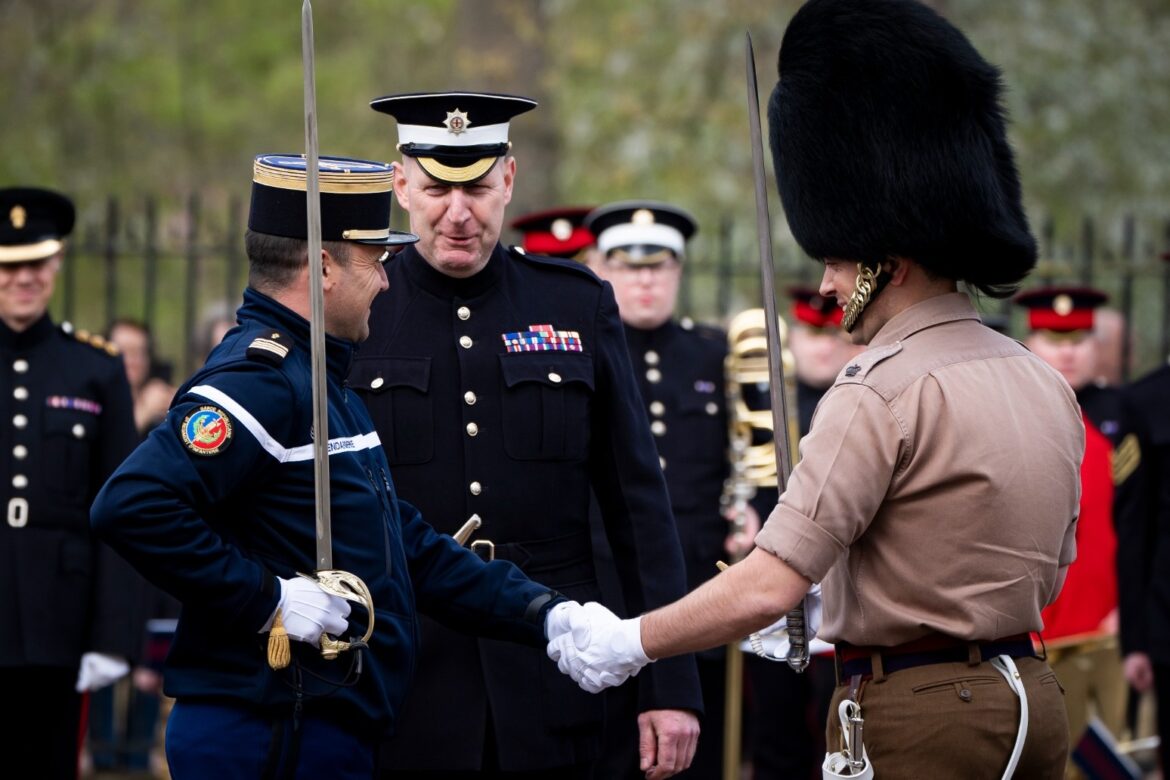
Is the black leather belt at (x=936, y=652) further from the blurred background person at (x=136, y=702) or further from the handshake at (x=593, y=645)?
the blurred background person at (x=136, y=702)

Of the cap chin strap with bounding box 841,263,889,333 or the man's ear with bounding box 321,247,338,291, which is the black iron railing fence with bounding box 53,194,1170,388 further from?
the man's ear with bounding box 321,247,338,291

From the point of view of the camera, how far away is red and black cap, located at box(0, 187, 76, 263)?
21.7 feet

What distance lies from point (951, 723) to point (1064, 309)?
5.22 meters

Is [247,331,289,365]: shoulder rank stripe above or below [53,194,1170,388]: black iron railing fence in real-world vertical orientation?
above

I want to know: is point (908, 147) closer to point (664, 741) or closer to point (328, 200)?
point (328, 200)

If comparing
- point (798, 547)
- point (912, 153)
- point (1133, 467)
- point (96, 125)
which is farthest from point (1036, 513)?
point (96, 125)

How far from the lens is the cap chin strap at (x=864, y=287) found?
12.4ft

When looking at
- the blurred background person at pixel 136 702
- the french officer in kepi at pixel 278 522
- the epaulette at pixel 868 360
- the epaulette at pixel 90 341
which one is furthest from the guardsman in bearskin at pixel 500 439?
the blurred background person at pixel 136 702

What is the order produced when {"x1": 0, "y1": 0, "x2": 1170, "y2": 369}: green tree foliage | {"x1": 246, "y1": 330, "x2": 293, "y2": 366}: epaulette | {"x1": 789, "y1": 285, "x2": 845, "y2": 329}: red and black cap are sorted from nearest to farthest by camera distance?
{"x1": 246, "y1": 330, "x2": 293, "y2": 366}: epaulette → {"x1": 789, "y1": 285, "x2": 845, "y2": 329}: red and black cap → {"x1": 0, "y1": 0, "x2": 1170, "y2": 369}: green tree foliage

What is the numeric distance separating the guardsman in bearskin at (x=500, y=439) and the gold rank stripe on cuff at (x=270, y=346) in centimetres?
79

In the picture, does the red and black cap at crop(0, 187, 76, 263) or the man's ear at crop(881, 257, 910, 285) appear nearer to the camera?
the man's ear at crop(881, 257, 910, 285)

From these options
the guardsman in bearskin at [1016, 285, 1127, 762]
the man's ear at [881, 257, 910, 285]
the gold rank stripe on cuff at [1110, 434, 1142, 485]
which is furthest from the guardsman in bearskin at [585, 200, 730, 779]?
the man's ear at [881, 257, 910, 285]

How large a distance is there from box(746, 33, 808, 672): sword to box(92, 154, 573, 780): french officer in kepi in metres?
0.81

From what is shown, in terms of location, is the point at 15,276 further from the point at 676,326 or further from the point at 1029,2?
the point at 1029,2
